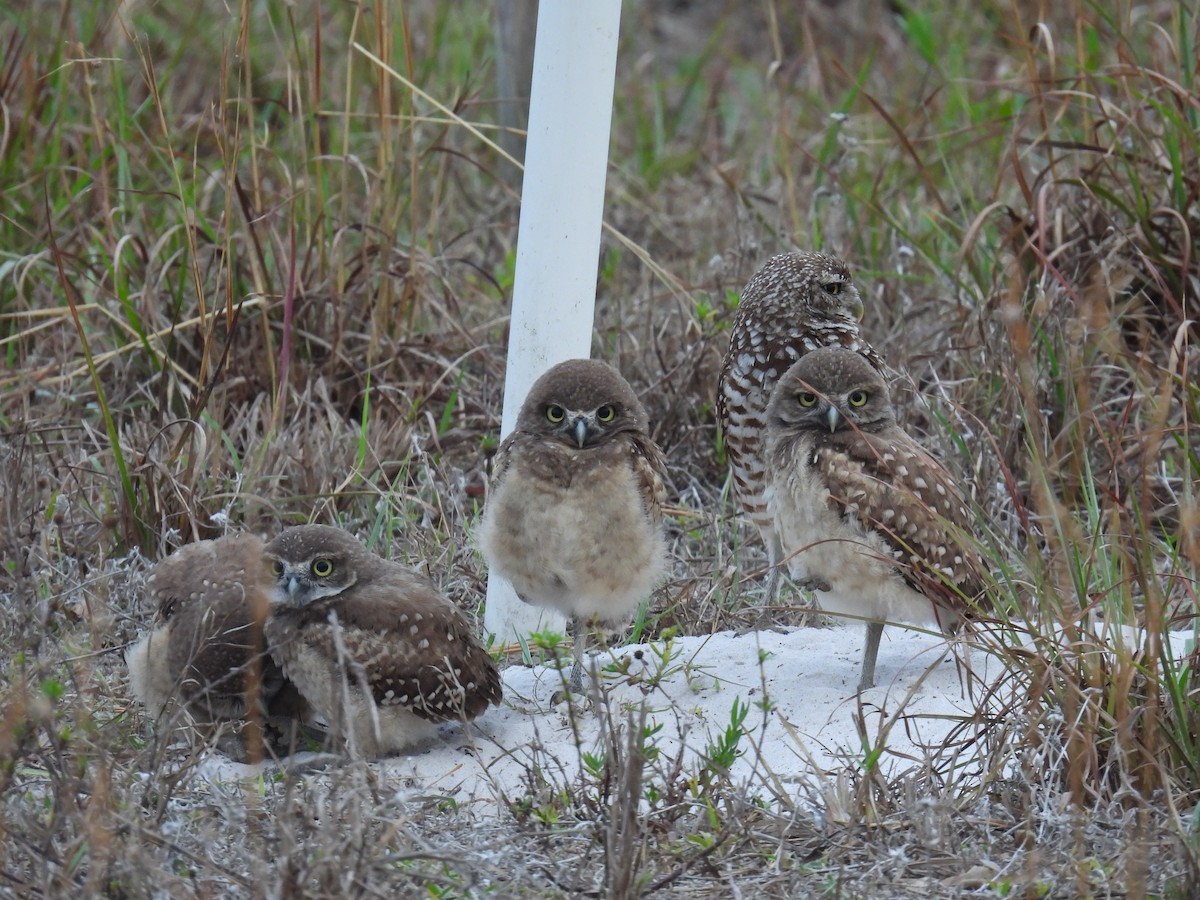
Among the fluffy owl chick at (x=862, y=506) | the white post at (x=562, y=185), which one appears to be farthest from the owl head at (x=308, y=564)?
the fluffy owl chick at (x=862, y=506)

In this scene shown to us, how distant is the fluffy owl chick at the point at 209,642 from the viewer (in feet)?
12.7

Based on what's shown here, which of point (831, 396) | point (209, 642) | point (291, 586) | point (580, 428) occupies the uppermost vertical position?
point (831, 396)

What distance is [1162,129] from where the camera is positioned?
19.3ft

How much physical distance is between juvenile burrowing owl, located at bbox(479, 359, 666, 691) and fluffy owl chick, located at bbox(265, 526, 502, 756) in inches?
10.7

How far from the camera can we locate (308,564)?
12.6 ft

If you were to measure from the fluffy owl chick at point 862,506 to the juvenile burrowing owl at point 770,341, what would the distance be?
0.45 metres

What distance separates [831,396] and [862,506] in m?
0.36

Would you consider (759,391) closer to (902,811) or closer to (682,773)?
(682,773)

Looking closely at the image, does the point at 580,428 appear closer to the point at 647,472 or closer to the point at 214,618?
the point at 647,472

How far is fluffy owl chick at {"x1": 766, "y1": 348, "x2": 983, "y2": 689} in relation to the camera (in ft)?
13.0

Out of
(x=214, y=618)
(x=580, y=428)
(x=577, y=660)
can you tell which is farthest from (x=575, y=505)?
(x=214, y=618)

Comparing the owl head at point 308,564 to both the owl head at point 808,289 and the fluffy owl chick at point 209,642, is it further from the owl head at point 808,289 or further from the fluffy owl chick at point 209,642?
the owl head at point 808,289

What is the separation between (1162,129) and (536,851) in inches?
159

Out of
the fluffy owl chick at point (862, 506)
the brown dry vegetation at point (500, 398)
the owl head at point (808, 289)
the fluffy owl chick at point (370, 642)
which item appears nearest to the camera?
the brown dry vegetation at point (500, 398)
